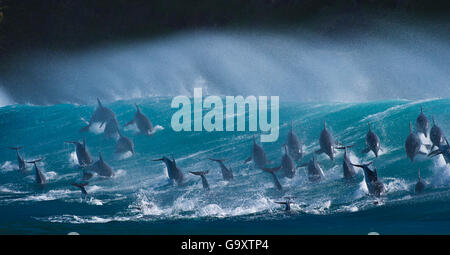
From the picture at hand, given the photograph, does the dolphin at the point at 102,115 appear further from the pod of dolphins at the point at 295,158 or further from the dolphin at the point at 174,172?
the dolphin at the point at 174,172

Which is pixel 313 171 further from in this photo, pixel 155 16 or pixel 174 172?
pixel 155 16

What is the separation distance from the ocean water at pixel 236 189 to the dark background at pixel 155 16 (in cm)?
348

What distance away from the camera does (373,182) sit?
6.62m

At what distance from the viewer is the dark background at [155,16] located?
13.9 meters

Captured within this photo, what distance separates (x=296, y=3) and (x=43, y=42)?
1056 cm

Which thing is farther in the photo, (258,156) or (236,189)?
(258,156)

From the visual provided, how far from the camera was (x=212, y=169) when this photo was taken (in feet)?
31.2

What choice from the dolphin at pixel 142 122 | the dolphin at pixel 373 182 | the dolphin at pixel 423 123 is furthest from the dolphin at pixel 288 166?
the dolphin at pixel 142 122

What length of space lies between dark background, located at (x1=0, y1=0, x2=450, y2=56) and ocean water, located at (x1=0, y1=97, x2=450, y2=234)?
3483mm

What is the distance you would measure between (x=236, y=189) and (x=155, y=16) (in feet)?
35.2

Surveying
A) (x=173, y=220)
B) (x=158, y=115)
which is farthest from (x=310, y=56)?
(x=173, y=220)

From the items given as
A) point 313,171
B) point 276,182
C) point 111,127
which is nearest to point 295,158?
point 313,171

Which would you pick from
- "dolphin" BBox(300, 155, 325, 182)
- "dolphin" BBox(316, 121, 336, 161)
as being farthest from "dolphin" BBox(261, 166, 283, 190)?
"dolphin" BBox(316, 121, 336, 161)

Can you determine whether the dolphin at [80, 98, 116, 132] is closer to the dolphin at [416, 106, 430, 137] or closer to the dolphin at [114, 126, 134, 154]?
the dolphin at [114, 126, 134, 154]
